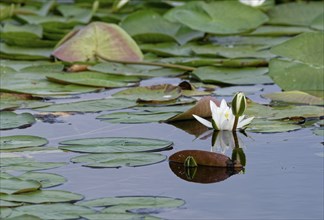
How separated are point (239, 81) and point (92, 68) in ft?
2.23

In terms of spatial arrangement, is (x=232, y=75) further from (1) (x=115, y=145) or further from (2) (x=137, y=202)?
(2) (x=137, y=202)

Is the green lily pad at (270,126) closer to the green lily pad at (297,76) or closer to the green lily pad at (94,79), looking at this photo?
the green lily pad at (297,76)

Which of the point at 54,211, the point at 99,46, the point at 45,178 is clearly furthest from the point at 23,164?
the point at 99,46

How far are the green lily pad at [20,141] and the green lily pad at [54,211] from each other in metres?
0.62

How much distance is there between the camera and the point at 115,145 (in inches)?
110

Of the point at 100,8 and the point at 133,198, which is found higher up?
the point at 100,8

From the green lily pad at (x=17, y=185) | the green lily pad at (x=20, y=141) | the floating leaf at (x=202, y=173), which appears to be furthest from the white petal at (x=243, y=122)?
the green lily pad at (x=17, y=185)

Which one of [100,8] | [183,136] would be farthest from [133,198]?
[100,8]

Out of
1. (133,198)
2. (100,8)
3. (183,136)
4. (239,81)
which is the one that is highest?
(100,8)

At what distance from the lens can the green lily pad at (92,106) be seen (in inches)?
131

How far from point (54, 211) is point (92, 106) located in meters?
1.25

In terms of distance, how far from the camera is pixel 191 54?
14.7 feet

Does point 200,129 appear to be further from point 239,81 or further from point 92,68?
point 92,68

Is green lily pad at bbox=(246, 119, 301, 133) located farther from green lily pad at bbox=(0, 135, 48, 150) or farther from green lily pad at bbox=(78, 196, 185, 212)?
green lily pad at bbox=(78, 196, 185, 212)
